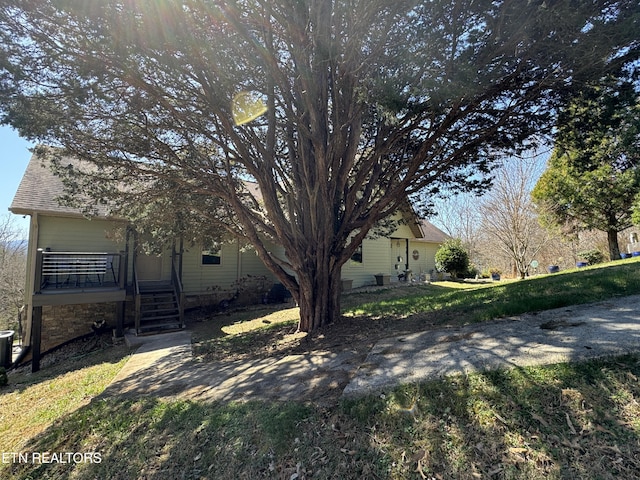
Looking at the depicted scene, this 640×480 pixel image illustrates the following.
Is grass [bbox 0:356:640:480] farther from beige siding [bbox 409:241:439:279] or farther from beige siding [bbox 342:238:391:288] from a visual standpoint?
beige siding [bbox 409:241:439:279]

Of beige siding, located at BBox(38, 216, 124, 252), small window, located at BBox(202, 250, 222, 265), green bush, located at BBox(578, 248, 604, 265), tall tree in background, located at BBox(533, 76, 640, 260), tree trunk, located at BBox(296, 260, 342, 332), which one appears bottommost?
tree trunk, located at BBox(296, 260, 342, 332)

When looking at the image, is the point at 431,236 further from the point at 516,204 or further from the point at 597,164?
the point at 597,164

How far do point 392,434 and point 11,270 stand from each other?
87.3 feet

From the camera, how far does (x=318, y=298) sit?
701cm

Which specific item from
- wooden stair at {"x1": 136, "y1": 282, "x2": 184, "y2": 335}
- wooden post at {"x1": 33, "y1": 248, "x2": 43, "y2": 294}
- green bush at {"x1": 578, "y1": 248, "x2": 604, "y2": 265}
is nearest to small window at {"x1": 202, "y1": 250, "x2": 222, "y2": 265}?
wooden stair at {"x1": 136, "y1": 282, "x2": 184, "y2": 335}

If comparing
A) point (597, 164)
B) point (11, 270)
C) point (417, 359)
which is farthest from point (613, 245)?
point (11, 270)

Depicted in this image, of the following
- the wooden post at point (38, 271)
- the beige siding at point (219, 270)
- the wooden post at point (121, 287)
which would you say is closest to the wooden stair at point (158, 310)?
the wooden post at point (121, 287)

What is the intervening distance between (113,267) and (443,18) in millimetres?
11838

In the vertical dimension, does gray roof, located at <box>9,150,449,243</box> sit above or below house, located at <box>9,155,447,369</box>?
above

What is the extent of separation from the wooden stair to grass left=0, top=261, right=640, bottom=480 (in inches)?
232

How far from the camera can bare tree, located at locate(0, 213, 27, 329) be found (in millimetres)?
18297

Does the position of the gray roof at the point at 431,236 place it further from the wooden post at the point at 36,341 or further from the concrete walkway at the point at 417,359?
the wooden post at the point at 36,341

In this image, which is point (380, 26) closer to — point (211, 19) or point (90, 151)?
point (211, 19)

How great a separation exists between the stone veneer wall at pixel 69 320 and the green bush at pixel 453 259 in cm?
1593
